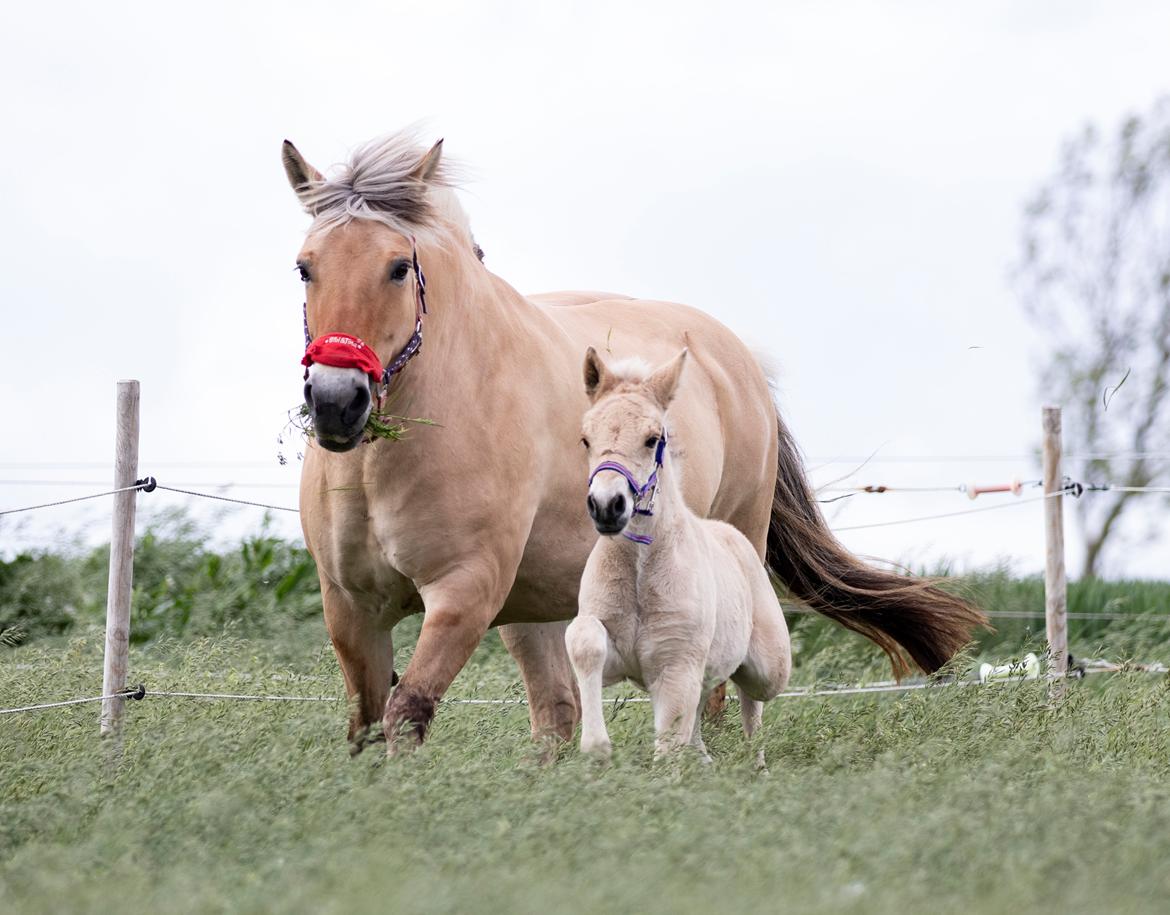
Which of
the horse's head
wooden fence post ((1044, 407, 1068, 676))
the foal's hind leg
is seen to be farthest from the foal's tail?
the horse's head

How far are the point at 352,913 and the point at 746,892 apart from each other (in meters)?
0.77

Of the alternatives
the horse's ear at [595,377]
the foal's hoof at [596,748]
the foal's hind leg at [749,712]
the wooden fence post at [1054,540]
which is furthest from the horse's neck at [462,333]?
the wooden fence post at [1054,540]

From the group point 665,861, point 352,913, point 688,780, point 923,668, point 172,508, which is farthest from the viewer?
point 172,508

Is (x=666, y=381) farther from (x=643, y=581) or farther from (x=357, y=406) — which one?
(x=357, y=406)

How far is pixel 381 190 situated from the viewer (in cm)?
484

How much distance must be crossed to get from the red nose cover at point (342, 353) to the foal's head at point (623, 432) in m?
0.74

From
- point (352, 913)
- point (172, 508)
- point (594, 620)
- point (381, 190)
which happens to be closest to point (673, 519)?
point (594, 620)

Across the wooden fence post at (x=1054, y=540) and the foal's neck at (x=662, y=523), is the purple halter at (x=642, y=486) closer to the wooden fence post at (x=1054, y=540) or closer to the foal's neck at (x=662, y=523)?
the foal's neck at (x=662, y=523)

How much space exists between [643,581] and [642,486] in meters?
0.35

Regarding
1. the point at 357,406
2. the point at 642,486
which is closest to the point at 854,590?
the point at 642,486

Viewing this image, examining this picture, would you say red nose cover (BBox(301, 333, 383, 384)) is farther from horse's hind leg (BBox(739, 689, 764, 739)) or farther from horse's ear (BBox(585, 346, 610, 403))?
horse's hind leg (BBox(739, 689, 764, 739))

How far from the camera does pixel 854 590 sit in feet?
24.6

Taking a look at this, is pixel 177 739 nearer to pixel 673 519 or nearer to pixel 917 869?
pixel 673 519

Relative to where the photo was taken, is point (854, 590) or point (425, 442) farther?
point (854, 590)
